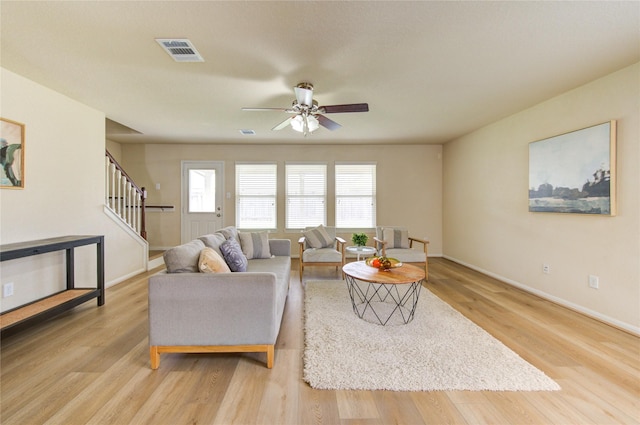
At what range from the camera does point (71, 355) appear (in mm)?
2148

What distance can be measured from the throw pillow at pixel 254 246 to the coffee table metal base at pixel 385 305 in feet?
4.24

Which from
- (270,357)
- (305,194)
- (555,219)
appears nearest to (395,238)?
(555,219)

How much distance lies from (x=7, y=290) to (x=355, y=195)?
5.30 metres

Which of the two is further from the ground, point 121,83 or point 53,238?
point 121,83

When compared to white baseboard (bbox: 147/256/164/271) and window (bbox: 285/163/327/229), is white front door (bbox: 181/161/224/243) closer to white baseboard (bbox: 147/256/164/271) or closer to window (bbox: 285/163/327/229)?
white baseboard (bbox: 147/256/164/271)

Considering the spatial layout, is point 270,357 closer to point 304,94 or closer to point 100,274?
point 304,94

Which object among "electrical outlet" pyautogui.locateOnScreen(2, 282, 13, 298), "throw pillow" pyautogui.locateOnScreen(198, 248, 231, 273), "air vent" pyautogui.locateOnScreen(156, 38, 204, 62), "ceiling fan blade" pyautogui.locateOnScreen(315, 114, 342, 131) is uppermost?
"air vent" pyautogui.locateOnScreen(156, 38, 204, 62)

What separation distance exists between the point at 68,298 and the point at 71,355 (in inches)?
40.0

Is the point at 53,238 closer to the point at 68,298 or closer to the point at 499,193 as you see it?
the point at 68,298

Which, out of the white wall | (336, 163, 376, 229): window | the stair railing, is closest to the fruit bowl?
(336, 163, 376, 229): window

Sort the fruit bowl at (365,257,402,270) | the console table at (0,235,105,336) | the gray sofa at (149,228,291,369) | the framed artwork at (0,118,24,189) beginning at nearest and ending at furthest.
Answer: the gray sofa at (149,228,291,369), the console table at (0,235,105,336), the framed artwork at (0,118,24,189), the fruit bowl at (365,257,402,270)

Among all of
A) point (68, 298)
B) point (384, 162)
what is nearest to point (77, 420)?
point (68, 298)

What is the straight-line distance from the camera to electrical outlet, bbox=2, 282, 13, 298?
8.63 ft

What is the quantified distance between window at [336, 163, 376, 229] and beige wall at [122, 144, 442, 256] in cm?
15
